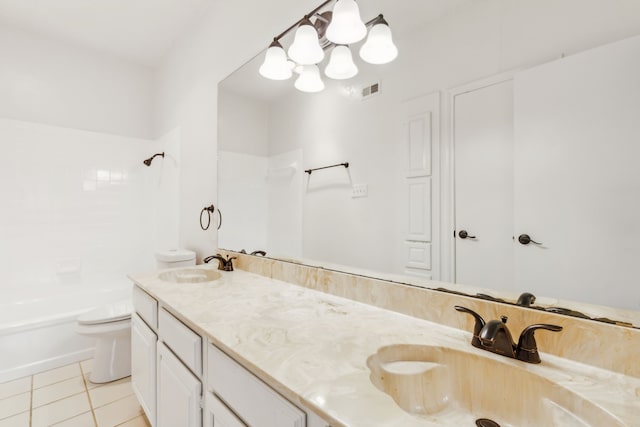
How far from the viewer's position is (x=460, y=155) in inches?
36.6

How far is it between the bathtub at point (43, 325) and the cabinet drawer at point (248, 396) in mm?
2209

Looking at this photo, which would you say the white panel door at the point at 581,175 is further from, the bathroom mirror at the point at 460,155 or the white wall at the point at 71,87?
the white wall at the point at 71,87

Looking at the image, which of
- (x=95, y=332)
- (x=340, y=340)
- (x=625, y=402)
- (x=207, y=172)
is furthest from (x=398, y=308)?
(x=95, y=332)

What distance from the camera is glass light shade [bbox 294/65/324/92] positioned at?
1.44 metres

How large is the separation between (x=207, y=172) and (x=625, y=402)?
92.3 inches

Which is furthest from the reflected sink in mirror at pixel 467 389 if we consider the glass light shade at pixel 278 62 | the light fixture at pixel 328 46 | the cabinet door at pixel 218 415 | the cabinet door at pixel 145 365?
the glass light shade at pixel 278 62

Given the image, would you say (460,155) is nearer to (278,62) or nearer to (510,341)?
(510,341)

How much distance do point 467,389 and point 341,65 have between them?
4.19ft

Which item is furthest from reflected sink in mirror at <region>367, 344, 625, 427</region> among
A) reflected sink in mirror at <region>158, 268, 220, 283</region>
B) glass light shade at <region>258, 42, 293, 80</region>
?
glass light shade at <region>258, 42, 293, 80</region>

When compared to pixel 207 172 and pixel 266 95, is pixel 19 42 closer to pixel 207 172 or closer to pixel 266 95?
pixel 207 172

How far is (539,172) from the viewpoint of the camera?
31.2 inches

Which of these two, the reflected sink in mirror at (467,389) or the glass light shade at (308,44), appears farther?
the glass light shade at (308,44)

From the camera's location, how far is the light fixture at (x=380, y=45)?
3.69 feet

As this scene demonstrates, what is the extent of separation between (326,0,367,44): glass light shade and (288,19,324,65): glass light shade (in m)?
0.17
